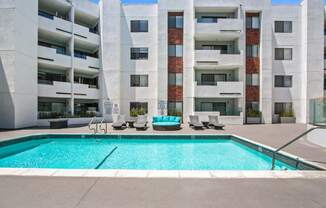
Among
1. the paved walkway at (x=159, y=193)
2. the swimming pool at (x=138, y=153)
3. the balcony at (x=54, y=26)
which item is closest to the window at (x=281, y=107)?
the swimming pool at (x=138, y=153)

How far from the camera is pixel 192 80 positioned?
22.6 metres

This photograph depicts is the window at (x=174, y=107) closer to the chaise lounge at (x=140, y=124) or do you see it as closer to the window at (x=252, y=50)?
the chaise lounge at (x=140, y=124)

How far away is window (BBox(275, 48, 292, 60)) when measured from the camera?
76.2 feet

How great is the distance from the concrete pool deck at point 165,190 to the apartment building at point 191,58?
1668cm

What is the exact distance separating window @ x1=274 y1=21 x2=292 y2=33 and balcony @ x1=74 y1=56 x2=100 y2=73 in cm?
2232

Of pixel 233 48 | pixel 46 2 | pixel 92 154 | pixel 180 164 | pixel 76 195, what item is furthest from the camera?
pixel 233 48

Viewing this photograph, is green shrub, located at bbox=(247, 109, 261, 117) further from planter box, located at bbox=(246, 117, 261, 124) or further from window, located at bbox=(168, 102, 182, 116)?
window, located at bbox=(168, 102, 182, 116)

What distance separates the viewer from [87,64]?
22594 mm

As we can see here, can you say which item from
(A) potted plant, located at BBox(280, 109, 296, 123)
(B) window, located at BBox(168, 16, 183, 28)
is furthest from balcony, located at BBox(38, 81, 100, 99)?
(A) potted plant, located at BBox(280, 109, 296, 123)

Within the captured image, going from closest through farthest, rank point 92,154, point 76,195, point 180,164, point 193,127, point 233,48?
1. point 76,195
2. point 180,164
3. point 92,154
4. point 193,127
5. point 233,48

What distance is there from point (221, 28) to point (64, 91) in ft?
62.1

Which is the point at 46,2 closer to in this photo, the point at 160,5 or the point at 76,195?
the point at 160,5

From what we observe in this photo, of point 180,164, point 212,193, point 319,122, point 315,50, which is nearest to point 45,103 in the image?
point 180,164

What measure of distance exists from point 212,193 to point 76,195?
300 centimetres
